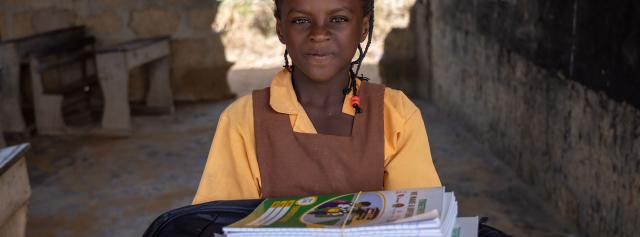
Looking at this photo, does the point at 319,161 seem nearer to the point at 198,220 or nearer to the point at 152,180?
the point at 198,220

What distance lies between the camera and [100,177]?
393 cm

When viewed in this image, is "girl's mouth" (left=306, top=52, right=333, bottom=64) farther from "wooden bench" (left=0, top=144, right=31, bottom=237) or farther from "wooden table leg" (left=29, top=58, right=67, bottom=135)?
"wooden table leg" (left=29, top=58, right=67, bottom=135)

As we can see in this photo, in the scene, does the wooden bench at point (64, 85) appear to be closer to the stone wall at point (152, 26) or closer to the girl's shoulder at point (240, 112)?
the stone wall at point (152, 26)

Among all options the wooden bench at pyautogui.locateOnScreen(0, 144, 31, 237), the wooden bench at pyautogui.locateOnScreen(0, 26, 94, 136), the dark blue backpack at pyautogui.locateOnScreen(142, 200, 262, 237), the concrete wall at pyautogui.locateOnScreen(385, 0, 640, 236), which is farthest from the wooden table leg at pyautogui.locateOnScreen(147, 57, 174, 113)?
the dark blue backpack at pyautogui.locateOnScreen(142, 200, 262, 237)

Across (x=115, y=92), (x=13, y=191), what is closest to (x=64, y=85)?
(x=115, y=92)

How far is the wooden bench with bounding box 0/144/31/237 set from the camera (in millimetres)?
2221

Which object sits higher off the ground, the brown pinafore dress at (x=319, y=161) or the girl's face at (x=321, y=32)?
the girl's face at (x=321, y=32)

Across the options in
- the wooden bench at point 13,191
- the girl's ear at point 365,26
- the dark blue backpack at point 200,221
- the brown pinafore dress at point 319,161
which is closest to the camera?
the dark blue backpack at point 200,221

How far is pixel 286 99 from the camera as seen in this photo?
4.71ft

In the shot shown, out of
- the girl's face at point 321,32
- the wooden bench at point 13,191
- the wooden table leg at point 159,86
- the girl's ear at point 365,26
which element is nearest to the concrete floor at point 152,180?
the wooden table leg at point 159,86

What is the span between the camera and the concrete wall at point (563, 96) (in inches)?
100

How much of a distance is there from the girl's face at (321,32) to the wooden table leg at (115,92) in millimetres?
3565

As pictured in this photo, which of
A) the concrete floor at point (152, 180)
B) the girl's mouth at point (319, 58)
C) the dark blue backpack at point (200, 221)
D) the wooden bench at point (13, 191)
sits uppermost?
the girl's mouth at point (319, 58)

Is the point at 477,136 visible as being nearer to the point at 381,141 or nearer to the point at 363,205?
the point at 381,141
